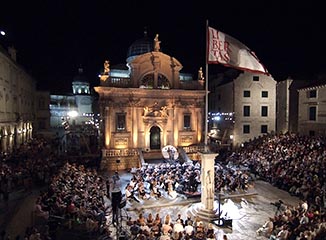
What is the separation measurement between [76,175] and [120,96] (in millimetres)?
12484

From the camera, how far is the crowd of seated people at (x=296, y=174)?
38.2 ft

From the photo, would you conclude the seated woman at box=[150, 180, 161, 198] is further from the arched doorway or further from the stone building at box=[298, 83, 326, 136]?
the stone building at box=[298, 83, 326, 136]

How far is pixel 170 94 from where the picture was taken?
30469 mm

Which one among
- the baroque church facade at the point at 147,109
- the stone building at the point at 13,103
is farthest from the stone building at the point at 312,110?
the stone building at the point at 13,103

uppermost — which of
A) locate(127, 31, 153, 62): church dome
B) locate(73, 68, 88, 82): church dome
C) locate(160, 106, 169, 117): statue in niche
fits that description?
locate(127, 31, 153, 62): church dome

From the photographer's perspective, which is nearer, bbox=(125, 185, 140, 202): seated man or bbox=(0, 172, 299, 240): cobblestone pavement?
bbox=(0, 172, 299, 240): cobblestone pavement

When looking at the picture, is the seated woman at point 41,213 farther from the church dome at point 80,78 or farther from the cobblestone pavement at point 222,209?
the church dome at point 80,78

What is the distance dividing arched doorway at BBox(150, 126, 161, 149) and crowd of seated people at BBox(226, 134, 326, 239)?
8.92m

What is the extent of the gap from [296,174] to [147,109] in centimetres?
1700

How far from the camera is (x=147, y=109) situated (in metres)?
29.6

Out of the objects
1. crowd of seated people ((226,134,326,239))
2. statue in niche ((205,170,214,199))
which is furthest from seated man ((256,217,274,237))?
statue in niche ((205,170,214,199))

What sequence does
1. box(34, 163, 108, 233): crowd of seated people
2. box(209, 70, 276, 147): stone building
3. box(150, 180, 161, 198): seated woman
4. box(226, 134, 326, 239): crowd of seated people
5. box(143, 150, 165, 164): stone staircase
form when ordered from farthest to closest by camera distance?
box(209, 70, 276, 147): stone building → box(143, 150, 165, 164): stone staircase → box(150, 180, 161, 198): seated woman → box(34, 163, 108, 233): crowd of seated people → box(226, 134, 326, 239): crowd of seated people

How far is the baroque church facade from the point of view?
28.5m

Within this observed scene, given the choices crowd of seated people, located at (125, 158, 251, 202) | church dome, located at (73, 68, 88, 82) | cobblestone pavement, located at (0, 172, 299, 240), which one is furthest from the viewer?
church dome, located at (73, 68, 88, 82)
